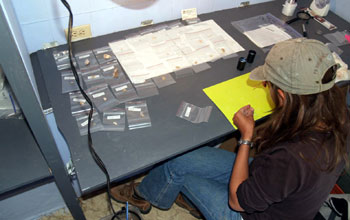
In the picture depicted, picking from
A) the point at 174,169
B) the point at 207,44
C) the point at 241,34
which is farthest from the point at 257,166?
the point at 241,34

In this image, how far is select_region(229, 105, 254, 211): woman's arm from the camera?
0.95 metres

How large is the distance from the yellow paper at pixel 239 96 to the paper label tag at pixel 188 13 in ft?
1.63

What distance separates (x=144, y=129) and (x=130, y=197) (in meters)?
0.65

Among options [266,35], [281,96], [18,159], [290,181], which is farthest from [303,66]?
[18,159]

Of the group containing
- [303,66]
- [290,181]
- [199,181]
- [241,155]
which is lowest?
[199,181]

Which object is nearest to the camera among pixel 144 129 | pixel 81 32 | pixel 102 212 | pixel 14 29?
pixel 14 29

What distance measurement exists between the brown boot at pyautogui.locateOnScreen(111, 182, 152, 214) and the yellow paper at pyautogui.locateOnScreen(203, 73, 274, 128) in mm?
708

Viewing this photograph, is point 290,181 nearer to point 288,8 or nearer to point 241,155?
point 241,155

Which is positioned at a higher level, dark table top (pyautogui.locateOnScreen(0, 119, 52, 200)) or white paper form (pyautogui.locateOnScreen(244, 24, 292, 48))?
white paper form (pyautogui.locateOnScreen(244, 24, 292, 48))

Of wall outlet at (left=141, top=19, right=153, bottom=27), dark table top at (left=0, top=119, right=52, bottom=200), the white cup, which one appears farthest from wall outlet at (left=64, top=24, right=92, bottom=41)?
the white cup

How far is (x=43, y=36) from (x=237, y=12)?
1.06 metres

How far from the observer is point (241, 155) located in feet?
3.24

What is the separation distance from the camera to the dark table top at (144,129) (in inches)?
34.3

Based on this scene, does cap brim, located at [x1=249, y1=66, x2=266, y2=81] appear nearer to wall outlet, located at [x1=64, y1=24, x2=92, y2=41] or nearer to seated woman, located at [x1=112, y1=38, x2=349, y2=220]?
seated woman, located at [x1=112, y1=38, x2=349, y2=220]
